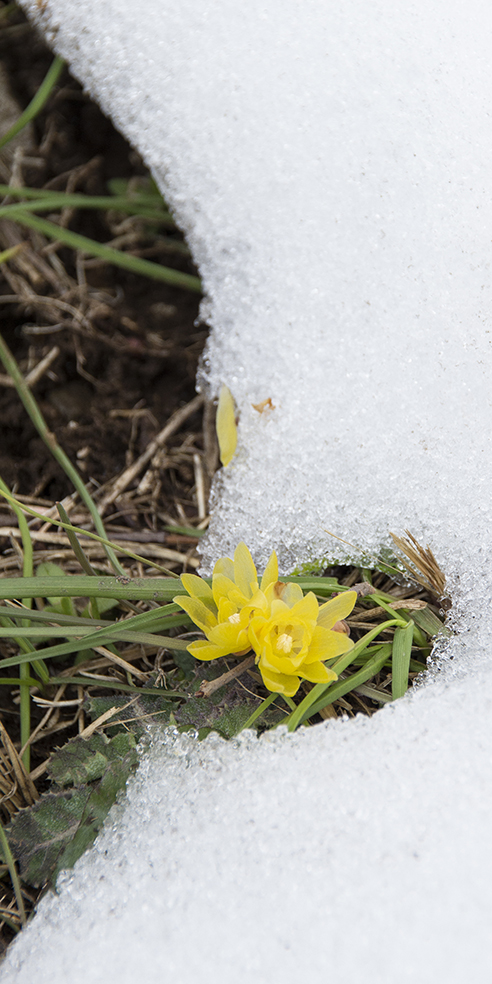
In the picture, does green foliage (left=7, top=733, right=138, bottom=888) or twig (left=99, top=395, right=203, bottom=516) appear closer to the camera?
green foliage (left=7, top=733, right=138, bottom=888)

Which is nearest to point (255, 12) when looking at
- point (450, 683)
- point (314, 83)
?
point (314, 83)

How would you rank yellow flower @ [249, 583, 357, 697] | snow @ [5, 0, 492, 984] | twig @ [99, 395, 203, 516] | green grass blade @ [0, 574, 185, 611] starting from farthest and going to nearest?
twig @ [99, 395, 203, 516] → green grass blade @ [0, 574, 185, 611] → yellow flower @ [249, 583, 357, 697] → snow @ [5, 0, 492, 984]

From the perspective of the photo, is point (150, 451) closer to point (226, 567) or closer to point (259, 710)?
point (226, 567)

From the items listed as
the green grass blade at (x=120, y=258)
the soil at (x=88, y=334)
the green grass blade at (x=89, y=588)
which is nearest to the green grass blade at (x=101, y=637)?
the green grass blade at (x=89, y=588)

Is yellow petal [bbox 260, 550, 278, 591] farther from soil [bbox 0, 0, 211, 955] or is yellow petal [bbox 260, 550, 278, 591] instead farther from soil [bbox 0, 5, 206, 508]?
soil [bbox 0, 5, 206, 508]

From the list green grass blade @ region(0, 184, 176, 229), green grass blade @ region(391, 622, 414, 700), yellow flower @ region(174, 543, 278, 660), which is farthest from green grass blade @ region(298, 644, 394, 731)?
green grass blade @ region(0, 184, 176, 229)

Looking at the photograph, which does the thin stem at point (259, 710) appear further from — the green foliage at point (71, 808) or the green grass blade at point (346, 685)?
the green foliage at point (71, 808)
